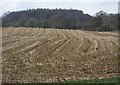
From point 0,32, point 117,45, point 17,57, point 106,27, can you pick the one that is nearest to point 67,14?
point 106,27

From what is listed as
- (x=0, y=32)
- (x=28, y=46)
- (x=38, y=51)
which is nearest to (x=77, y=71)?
(x=38, y=51)

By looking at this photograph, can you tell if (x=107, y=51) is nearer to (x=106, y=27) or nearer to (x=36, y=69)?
(x=36, y=69)

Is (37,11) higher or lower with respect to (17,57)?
lower

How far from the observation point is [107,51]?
97.6ft

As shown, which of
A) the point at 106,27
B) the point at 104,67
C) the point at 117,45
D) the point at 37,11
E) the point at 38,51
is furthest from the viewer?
the point at 37,11

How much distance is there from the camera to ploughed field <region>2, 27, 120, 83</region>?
18672 mm

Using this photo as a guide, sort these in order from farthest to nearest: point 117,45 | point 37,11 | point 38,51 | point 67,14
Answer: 1. point 37,11
2. point 67,14
3. point 117,45
4. point 38,51

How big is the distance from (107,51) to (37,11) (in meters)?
87.9

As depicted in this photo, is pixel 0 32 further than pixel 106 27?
No

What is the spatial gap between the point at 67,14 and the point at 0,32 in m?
51.2

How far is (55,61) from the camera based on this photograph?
2433 cm

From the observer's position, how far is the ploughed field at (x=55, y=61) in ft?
61.3

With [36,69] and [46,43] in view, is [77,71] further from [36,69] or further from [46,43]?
[46,43]

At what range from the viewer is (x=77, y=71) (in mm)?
20391
